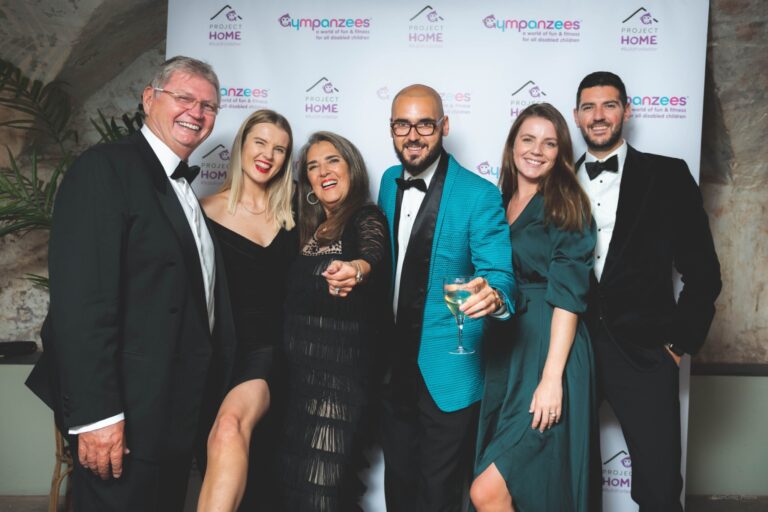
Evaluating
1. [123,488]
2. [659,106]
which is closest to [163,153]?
[123,488]

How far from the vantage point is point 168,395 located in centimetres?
186

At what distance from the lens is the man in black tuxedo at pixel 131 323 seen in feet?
5.61

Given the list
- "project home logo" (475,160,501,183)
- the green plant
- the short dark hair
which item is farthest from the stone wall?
"project home logo" (475,160,501,183)

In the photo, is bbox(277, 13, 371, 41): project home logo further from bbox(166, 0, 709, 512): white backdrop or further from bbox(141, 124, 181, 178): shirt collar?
bbox(141, 124, 181, 178): shirt collar

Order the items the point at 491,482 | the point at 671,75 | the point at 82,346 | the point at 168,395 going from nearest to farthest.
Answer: the point at 82,346
the point at 168,395
the point at 491,482
the point at 671,75

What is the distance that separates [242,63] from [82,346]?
2106 millimetres

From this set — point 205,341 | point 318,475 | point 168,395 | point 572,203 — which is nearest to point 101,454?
point 168,395

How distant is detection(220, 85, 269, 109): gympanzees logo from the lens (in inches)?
129

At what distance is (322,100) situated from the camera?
3.26 m

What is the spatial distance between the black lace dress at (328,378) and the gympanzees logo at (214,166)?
1.28 meters

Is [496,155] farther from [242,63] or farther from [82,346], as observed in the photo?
[82,346]

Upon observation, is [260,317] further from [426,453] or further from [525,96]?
[525,96]

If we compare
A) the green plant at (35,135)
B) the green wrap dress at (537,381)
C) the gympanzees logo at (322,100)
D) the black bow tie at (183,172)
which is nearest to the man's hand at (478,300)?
the green wrap dress at (537,381)

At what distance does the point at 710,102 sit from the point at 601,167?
1510 mm
